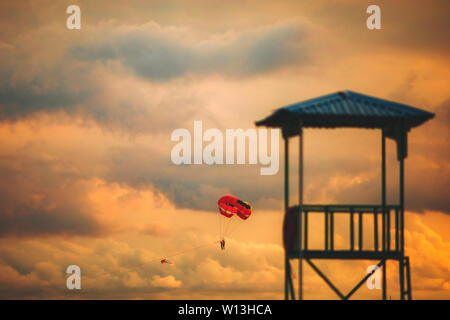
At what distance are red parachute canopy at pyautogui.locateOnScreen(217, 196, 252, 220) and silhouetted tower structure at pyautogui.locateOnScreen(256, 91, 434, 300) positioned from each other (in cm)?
794

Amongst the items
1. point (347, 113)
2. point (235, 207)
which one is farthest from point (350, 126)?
point (235, 207)

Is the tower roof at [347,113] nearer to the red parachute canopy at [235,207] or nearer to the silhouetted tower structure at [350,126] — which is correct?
the silhouetted tower structure at [350,126]

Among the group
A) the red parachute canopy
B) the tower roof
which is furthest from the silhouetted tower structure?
the red parachute canopy

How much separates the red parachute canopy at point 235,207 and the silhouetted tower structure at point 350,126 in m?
7.94

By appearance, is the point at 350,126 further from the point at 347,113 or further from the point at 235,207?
the point at 235,207

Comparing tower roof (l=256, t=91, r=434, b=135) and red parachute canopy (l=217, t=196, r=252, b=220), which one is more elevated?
tower roof (l=256, t=91, r=434, b=135)

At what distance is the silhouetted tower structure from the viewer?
26.5m

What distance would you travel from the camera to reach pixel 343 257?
26625 mm

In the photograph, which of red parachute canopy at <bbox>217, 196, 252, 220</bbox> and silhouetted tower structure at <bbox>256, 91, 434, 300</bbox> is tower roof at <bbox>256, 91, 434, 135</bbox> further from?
red parachute canopy at <bbox>217, 196, 252, 220</bbox>

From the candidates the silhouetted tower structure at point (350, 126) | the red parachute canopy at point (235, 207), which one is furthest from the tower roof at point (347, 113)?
the red parachute canopy at point (235, 207)

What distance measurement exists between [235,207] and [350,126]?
886cm

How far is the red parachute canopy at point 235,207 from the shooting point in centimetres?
3566
